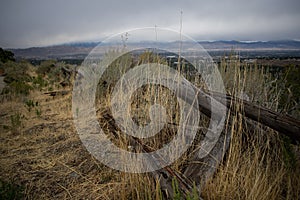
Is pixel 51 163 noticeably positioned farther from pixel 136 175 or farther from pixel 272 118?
pixel 272 118

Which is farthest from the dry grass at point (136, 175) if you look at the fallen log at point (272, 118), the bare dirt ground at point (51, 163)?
the fallen log at point (272, 118)

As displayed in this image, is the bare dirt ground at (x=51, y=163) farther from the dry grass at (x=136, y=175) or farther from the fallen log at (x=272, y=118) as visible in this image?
the fallen log at (x=272, y=118)

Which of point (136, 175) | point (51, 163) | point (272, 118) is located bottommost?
point (51, 163)

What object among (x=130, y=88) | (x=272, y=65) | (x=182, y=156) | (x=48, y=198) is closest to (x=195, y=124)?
(x=182, y=156)

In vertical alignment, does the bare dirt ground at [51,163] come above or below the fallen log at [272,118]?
below

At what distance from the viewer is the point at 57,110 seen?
5449mm

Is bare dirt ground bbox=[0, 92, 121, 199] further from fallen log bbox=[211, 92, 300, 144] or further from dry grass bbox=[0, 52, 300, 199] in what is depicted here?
fallen log bbox=[211, 92, 300, 144]

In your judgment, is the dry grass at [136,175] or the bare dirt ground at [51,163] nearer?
the dry grass at [136,175]

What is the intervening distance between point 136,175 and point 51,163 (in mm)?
1436

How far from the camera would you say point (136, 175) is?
2037mm

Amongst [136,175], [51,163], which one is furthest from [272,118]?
[51,163]

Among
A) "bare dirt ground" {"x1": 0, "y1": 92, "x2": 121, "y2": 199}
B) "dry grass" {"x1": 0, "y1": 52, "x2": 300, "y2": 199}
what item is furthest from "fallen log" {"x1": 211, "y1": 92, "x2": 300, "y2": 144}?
"bare dirt ground" {"x1": 0, "y1": 92, "x2": 121, "y2": 199}

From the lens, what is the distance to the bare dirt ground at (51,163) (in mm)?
2254

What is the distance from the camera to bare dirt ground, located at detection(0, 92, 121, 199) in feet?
7.39
